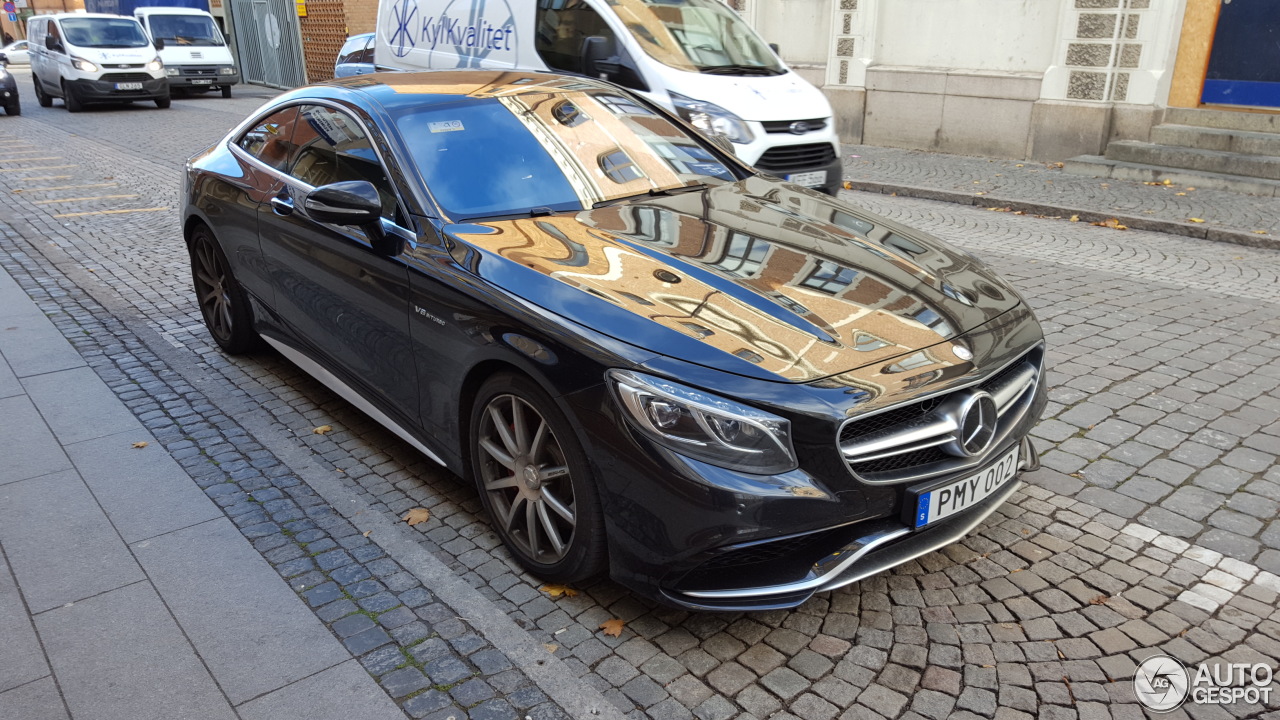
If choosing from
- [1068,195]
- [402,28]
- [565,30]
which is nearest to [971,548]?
[565,30]

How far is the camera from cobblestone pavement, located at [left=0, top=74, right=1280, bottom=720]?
2.82 m

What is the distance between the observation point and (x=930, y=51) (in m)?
13.5

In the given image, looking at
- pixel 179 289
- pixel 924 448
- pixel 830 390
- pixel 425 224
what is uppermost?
pixel 425 224

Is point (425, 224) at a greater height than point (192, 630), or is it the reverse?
point (425, 224)

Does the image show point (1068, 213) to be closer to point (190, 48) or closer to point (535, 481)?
point (535, 481)

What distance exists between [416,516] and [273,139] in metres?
2.31

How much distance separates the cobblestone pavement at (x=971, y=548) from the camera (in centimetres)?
282

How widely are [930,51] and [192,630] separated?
12.9 metres

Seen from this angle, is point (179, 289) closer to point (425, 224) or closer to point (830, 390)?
point (425, 224)

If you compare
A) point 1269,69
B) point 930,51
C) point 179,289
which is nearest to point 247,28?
point 930,51

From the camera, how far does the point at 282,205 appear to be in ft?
14.8

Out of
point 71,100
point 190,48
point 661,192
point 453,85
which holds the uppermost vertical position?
point 453,85

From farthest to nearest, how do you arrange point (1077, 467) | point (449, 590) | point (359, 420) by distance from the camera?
1. point (359, 420)
2. point (1077, 467)
3. point (449, 590)

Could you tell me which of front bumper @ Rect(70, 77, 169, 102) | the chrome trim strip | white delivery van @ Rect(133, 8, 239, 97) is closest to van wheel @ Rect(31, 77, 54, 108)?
white delivery van @ Rect(133, 8, 239, 97)
